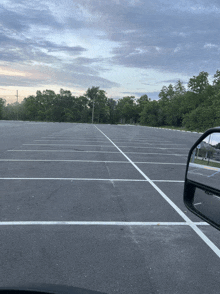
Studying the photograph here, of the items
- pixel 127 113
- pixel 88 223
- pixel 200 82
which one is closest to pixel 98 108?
pixel 127 113

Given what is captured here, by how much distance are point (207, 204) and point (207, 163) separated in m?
0.24

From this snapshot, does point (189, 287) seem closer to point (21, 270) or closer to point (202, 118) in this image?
point (21, 270)

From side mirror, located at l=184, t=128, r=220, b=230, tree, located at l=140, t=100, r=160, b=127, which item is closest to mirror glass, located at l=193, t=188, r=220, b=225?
side mirror, located at l=184, t=128, r=220, b=230

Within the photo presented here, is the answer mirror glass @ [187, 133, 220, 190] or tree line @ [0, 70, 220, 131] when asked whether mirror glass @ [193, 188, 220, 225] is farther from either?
tree line @ [0, 70, 220, 131]

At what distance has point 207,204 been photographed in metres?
1.56

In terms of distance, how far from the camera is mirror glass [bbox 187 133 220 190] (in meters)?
1.46

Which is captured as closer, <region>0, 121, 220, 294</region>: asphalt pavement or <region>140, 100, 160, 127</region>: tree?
<region>0, 121, 220, 294</region>: asphalt pavement

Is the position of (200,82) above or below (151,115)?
above

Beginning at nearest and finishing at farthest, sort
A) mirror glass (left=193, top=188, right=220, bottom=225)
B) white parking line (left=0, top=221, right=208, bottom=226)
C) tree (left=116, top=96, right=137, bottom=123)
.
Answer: mirror glass (left=193, top=188, right=220, bottom=225), white parking line (left=0, top=221, right=208, bottom=226), tree (left=116, top=96, right=137, bottom=123)

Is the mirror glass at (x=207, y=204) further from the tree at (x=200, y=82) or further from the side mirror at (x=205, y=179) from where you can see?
the tree at (x=200, y=82)

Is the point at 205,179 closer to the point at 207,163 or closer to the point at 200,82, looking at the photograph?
the point at 207,163

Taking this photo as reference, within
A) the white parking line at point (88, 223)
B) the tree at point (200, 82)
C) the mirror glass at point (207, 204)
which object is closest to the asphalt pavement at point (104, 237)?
the white parking line at point (88, 223)

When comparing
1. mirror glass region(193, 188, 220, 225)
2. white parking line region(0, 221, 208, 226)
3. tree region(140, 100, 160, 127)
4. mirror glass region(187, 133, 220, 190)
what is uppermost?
tree region(140, 100, 160, 127)

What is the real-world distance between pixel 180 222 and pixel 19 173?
556cm
